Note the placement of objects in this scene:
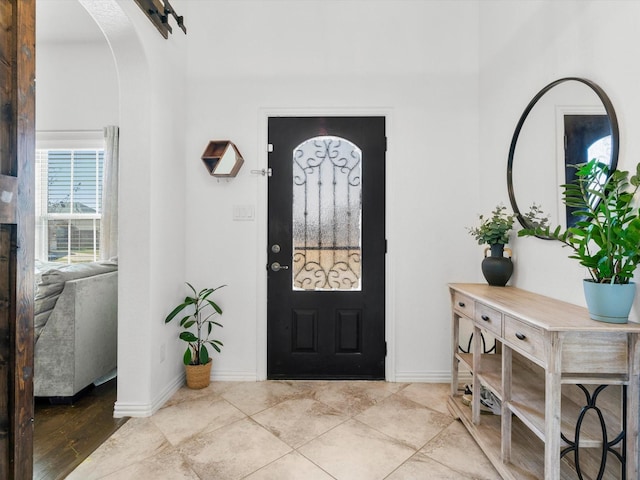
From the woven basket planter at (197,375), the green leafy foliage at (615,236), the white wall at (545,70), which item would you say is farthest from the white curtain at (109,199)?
the green leafy foliage at (615,236)

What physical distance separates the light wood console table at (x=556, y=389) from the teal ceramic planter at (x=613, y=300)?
4cm

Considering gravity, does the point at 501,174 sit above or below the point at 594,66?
below

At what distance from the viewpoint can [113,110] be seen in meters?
3.52

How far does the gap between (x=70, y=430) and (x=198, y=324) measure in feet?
3.15

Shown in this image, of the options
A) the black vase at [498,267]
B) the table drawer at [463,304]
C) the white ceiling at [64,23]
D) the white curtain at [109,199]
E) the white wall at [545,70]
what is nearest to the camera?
the white wall at [545,70]

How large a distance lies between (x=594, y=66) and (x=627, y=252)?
3.17ft

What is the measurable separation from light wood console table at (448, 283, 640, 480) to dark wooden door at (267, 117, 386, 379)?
3.05 ft

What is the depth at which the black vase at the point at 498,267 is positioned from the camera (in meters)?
2.10

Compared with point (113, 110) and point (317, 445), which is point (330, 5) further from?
point (317, 445)

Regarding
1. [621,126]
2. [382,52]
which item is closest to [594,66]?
[621,126]

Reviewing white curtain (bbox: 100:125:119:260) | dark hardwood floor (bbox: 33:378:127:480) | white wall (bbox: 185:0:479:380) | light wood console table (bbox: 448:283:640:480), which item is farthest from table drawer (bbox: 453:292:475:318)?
white curtain (bbox: 100:125:119:260)

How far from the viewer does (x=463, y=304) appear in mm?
2088

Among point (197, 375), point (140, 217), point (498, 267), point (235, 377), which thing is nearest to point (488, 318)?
point (498, 267)

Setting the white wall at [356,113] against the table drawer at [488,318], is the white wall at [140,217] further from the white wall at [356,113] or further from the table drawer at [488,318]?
the table drawer at [488,318]
